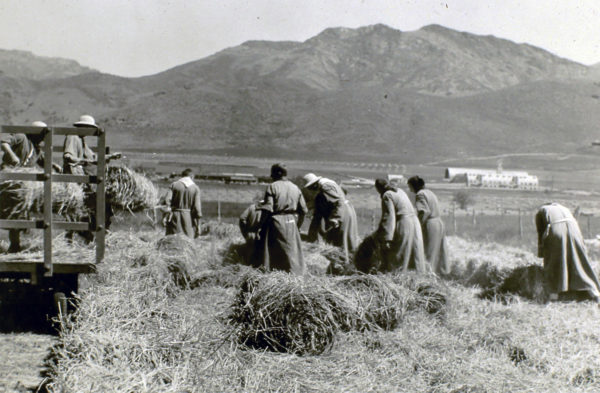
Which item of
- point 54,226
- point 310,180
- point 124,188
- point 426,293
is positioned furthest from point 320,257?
point 54,226

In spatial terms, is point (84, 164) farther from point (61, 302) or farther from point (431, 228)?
point (431, 228)

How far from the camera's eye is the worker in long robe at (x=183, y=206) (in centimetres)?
930

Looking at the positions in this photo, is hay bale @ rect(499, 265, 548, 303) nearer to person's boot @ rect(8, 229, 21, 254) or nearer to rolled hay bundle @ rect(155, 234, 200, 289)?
rolled hay bundle @ rect(155, 234, 200, 289)

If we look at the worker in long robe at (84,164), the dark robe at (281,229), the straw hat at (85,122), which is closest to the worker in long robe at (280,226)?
the dark robe at (281,229)

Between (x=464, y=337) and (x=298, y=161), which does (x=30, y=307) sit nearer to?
(x=464, y=337)

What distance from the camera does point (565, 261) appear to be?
6953 mm

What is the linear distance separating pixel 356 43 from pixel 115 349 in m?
179

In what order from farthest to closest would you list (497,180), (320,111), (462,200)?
(320,111)
(497,180)
(462,200)

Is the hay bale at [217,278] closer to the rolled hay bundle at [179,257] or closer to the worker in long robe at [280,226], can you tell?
the rolled hay bundle at [179,257]

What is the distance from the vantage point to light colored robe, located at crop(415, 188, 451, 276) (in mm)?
8180

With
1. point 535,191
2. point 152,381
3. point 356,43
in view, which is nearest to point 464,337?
point 152,381

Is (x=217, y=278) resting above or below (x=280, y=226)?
below

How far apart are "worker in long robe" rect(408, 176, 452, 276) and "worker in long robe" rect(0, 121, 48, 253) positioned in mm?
5142

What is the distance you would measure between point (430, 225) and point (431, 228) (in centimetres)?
5
